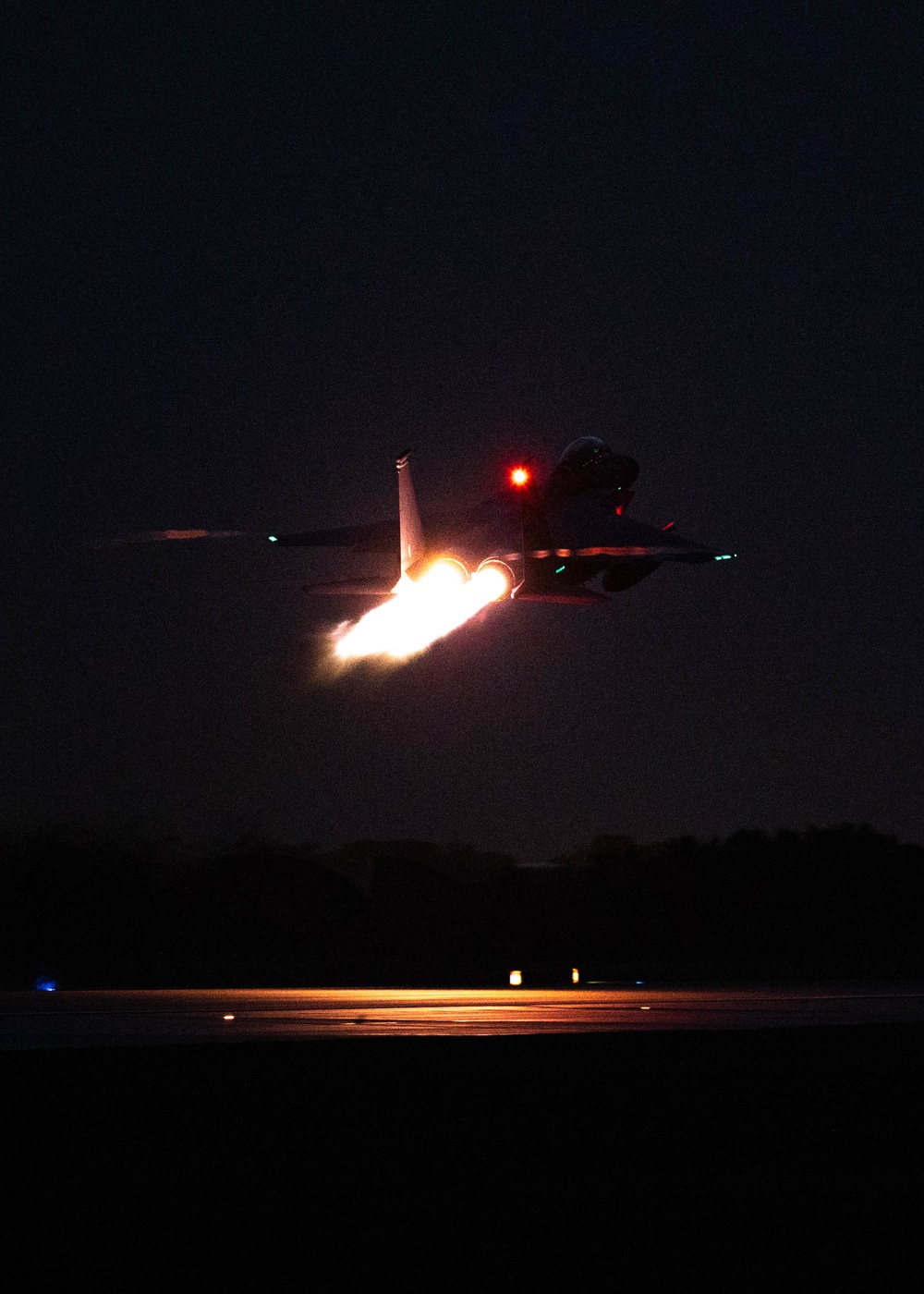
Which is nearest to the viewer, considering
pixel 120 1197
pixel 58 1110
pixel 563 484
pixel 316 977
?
pixel 120 1197

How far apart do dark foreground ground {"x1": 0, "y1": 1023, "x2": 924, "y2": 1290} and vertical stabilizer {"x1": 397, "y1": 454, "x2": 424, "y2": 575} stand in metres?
13.9

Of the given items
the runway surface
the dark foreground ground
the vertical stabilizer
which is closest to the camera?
the dark foreground ground

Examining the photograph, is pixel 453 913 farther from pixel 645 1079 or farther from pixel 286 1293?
pixel 286 1293

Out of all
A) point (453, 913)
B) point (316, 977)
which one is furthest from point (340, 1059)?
point (453, 913)

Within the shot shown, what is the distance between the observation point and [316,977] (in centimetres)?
5559

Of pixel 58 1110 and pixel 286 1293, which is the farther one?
pixel 58 1110

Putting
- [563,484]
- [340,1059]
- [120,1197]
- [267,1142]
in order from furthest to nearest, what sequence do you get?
[563,484], [340,1059], [267,1142], [120,1197]

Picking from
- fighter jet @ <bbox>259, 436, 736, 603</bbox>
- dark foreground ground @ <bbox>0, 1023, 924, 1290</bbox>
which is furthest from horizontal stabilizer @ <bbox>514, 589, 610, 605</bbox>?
dark foreground ground @ <bbox>0, 1023, 924, 1290</bbox>

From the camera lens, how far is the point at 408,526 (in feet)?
109

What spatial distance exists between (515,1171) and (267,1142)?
8.63 ft

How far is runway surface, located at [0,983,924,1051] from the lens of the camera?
25328mm

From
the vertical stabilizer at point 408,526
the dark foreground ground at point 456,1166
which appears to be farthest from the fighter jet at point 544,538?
the dark foreground ground at point 456,1166

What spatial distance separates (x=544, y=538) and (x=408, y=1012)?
10.9 meters

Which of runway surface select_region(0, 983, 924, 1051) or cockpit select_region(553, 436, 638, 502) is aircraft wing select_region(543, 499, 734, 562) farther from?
runway surface select_region(0, 983, 924, 1051)
